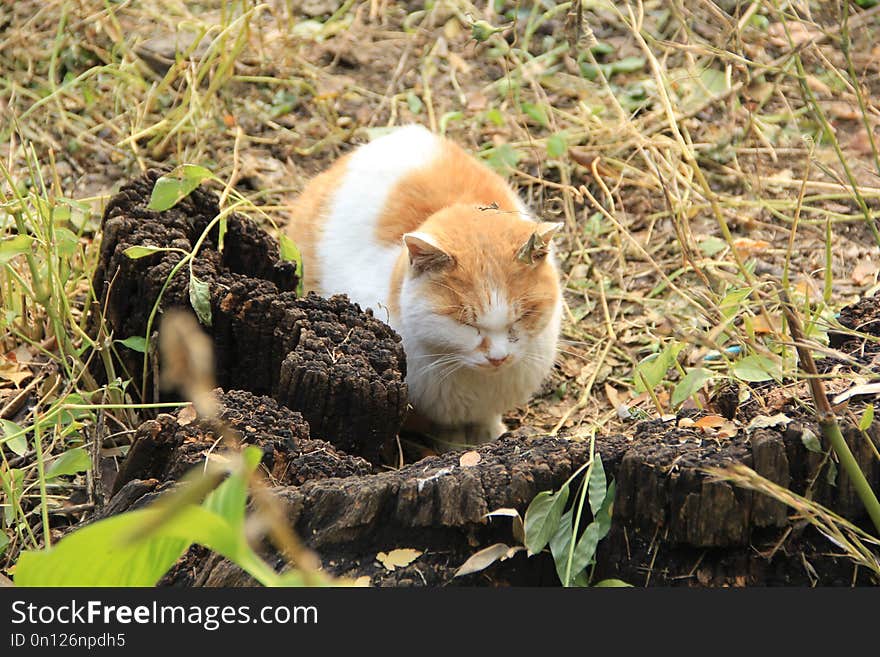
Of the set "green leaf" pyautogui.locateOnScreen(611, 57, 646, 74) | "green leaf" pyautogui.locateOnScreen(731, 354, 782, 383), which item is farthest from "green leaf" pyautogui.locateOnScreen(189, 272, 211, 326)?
"green leaf" pyautogui.locateOnScreen(611, 57, 646, 74)

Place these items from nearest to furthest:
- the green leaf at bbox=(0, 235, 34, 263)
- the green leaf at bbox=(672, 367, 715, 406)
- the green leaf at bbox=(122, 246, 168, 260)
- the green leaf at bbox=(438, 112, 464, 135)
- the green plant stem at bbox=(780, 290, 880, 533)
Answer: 1. the green plant stem at bbox=(780, 290, 880, 533)
2. the green leaf at bbox=(672, 367, 715, 406)
3. the green leaf at bbox=(0, 235, 34, 263)
4. the green leaf at bbox=(122, 246, 168, 260)
5. the green leaf at bbox=(438, 112, 464, 135)

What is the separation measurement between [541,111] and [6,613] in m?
2.72

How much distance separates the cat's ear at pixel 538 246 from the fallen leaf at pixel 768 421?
0.70 m

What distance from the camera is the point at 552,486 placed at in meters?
1.72

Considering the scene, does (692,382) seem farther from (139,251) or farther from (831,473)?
(139,251)

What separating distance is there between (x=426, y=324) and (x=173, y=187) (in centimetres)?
64

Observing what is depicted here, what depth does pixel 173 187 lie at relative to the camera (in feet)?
7.47

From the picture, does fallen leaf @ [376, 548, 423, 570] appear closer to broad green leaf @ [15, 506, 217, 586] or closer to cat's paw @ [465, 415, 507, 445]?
broad green leaf @ [15, 506, 217, 586]

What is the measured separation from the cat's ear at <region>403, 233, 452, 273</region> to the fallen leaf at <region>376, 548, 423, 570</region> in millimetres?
842

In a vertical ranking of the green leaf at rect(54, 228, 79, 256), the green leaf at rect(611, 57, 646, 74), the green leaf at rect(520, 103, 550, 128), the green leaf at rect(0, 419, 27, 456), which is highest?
the green leaf at rect(611, 57, 646, 74)

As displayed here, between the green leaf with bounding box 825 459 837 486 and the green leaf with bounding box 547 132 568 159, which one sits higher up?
the green leaf with bounding box 547 132 568 159

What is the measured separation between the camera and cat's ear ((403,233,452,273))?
7.60ft

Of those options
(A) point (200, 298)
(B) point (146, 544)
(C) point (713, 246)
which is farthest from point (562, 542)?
(C) point (713, 246)

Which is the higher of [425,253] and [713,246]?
[425,253]
